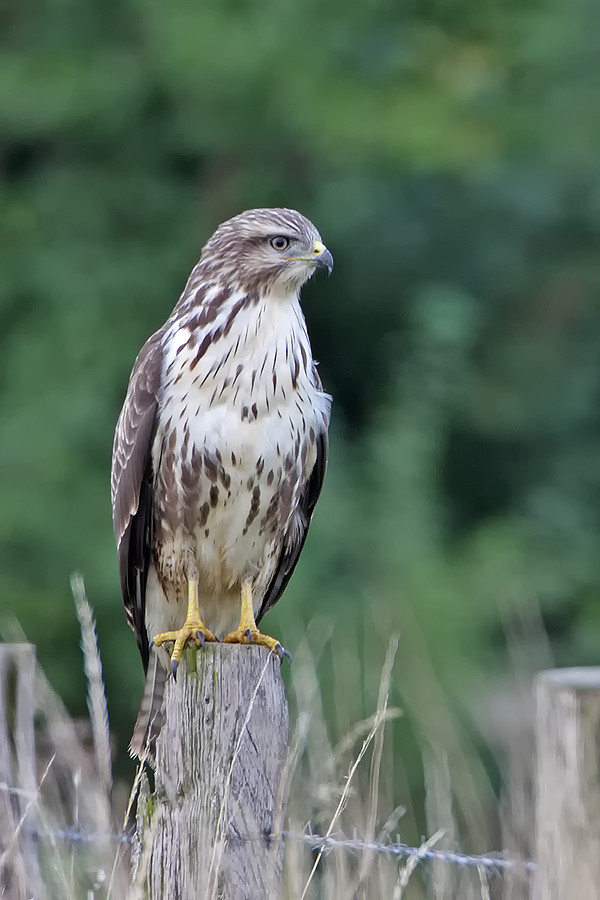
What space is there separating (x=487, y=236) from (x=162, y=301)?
6.78 feet

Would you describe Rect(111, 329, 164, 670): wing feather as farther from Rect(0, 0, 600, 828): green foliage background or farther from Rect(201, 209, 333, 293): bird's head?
Rect(0, 0, 600, 828): green foliage background

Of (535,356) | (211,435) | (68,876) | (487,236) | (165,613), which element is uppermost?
(487,236)

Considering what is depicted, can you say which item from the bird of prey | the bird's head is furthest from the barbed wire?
the bird's head

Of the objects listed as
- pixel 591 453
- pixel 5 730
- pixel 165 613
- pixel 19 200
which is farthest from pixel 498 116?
pixel 5 730

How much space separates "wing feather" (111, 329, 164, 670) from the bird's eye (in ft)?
1.22

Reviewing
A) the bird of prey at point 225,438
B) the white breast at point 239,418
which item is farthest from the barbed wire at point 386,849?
the white breast at point 239,418

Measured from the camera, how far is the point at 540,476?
9281 mm

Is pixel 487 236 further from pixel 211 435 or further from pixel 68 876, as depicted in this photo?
pixel 68 876

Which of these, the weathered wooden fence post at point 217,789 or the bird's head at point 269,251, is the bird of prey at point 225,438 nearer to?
the bird's head at point 269,251

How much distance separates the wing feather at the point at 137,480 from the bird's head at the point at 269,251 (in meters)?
0.27

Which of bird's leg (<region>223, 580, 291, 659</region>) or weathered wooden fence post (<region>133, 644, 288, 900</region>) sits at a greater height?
bird's leg (<region>223, 580, 291, 659</region>)

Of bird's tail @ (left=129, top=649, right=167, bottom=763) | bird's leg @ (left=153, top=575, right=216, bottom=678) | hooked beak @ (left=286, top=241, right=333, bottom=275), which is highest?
hooked beak @ (left=286, top=241, right=333, bottom=275)

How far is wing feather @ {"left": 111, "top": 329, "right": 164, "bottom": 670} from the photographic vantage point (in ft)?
12.5

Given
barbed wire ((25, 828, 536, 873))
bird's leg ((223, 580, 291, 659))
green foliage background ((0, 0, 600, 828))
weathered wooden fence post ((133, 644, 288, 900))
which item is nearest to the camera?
weathered wooden fence post ((133, 644, 288, 900))
